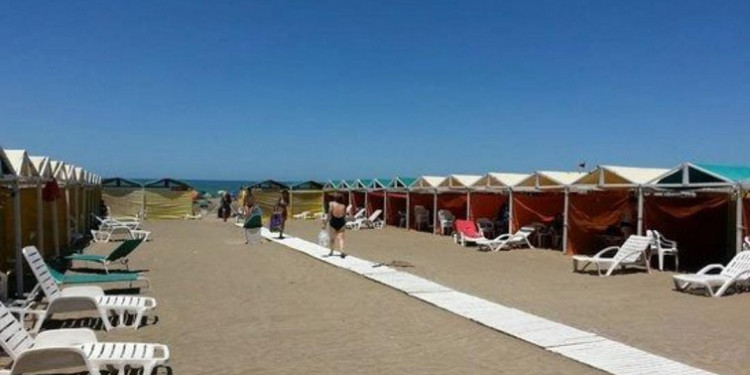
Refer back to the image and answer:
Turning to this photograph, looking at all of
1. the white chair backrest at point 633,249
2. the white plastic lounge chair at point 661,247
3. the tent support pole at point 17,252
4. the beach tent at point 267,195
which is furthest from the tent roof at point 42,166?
the beach tent at point 267,195

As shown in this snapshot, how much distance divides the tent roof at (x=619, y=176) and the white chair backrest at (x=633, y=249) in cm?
192

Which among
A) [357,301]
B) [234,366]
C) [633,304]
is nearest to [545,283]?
[633,304]

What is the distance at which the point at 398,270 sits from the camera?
523 inches

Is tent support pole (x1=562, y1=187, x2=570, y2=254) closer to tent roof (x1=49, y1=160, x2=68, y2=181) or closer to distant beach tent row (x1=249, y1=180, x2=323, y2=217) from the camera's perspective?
tent roof (x1=49, y1=160, x2=68, y2=181)

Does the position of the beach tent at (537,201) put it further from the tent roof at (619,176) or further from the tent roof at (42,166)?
the tent roof at (42,166)

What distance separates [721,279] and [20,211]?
11.8 meters

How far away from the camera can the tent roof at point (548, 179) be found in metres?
18.4

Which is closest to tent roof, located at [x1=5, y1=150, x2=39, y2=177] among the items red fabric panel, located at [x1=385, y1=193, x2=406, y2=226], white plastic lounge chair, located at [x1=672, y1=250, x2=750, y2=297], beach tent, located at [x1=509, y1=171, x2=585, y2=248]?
white plastic lounge chair, located at [x1=672, y1=250, x2=750, y2=297]

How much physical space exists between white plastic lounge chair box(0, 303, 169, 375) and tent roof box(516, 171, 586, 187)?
559 inches

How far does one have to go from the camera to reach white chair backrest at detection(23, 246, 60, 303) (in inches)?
311

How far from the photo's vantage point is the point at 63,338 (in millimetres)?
5719

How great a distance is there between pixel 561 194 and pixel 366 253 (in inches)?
246

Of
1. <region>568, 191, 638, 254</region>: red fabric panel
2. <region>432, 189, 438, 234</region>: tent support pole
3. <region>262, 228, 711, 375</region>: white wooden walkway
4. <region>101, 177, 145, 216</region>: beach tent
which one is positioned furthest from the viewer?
<region>101, 177, 145, 216</region>: beach tent

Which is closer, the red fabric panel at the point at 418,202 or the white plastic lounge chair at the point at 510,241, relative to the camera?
the white plastic lounge chair at the point at 510,241
